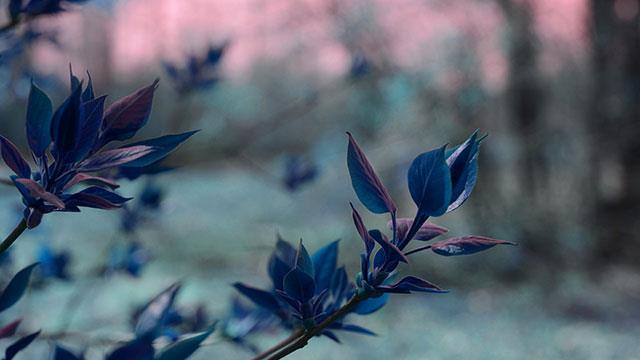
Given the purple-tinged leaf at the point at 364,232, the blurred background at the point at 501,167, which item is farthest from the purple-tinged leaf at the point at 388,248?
the blurred background at the point at 501,167

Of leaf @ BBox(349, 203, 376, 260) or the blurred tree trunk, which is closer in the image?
leaf @ BBox(349, 203, 376, 260)

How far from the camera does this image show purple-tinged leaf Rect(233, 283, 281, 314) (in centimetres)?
71

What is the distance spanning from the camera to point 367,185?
0.55m

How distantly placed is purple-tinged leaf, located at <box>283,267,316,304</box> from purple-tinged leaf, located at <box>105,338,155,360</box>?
0.11 m

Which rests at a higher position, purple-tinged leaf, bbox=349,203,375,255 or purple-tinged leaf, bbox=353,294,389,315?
purple-tinged leaf, bbox=349,203,375,255

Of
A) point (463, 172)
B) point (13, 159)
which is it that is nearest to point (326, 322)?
point (463, 172)

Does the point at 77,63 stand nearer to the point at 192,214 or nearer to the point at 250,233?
the point at 192,214

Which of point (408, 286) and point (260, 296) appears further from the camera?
point (260, 296)

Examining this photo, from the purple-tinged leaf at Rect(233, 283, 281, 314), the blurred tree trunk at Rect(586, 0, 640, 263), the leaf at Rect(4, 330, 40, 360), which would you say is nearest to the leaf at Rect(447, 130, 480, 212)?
the purple-tinged leaf at Rect(233, 283, 281, 314)

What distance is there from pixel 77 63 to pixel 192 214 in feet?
13.0

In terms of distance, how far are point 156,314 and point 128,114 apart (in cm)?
23

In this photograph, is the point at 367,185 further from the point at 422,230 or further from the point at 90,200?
the point at 90,200

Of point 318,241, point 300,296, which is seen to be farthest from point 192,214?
point 300,296

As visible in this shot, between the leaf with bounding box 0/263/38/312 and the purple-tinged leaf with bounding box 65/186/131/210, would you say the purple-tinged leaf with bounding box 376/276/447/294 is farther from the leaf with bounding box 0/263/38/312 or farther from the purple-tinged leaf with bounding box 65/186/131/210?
the leaf with bounding box 0/263/38/312
